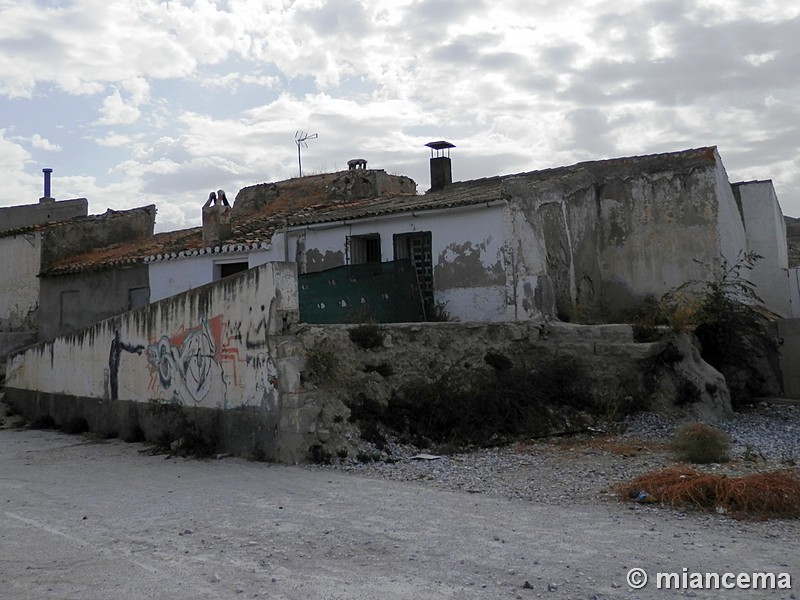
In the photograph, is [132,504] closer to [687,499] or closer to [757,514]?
[687,499]

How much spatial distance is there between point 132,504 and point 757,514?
6365mm

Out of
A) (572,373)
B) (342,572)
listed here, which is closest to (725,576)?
(342,572)

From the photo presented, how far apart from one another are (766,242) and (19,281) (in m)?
21.7

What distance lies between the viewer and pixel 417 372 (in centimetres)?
1252

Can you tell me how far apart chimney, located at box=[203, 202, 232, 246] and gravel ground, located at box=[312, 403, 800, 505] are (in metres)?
11.6

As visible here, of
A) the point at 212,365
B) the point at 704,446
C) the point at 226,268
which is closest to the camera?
the point at 704,446

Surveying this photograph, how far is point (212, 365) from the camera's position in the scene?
40.9 feet

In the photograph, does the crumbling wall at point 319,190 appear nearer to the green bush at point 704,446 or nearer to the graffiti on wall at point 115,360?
the graffiti on wall at point 115,360

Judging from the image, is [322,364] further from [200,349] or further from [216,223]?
[216,223]

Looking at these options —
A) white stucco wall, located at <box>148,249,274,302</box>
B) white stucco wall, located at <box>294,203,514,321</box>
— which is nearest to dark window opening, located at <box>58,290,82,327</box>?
white stucco wall, located at <box>148,249,274,302</box>

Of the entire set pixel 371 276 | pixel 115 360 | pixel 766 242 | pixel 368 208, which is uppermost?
pixel 368 208

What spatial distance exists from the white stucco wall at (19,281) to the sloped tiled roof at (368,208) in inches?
35.5

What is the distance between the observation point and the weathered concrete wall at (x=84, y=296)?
22.1m

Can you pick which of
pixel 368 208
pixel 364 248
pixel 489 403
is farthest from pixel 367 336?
pixel 368 208
